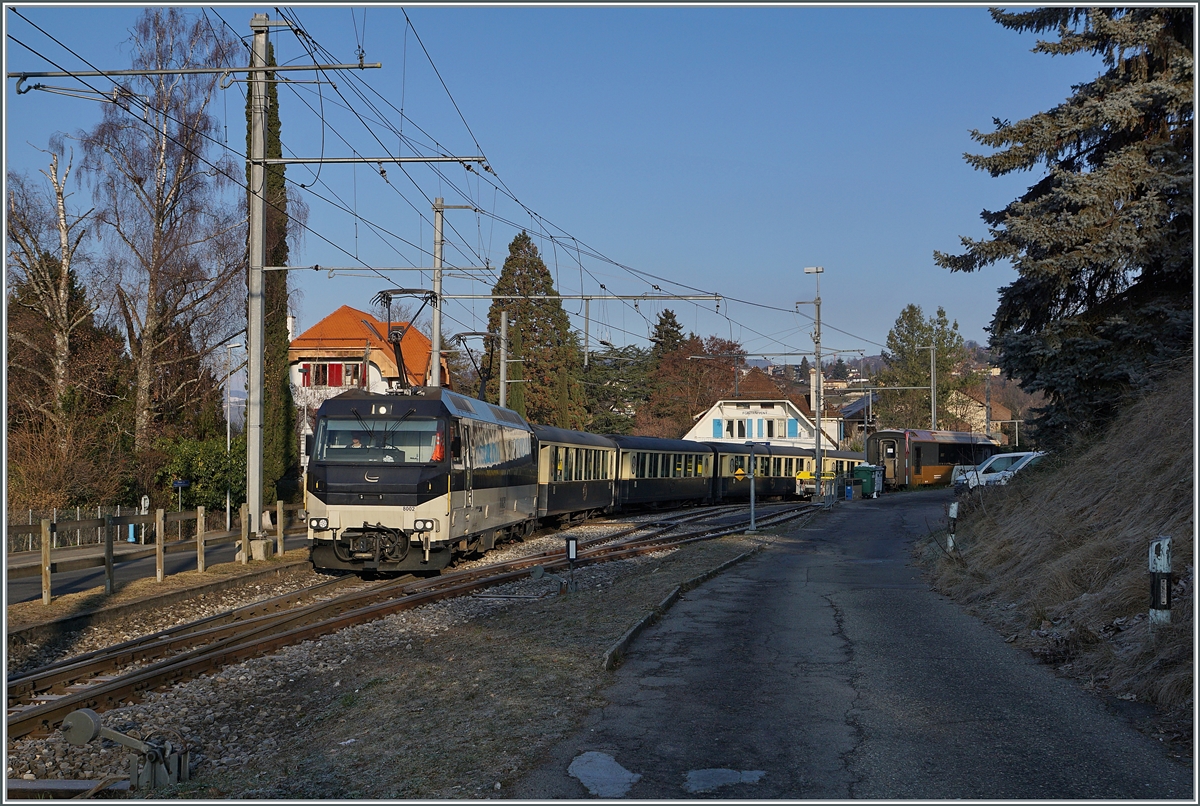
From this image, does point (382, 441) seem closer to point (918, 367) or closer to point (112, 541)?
point (112, 541)

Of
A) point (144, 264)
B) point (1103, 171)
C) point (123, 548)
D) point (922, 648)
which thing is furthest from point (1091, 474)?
point (144, 264)

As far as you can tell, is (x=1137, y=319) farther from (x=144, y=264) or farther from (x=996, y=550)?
(x=144, y=264)

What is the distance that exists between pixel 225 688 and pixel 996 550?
419 inches

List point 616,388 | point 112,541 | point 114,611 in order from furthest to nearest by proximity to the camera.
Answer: point 616,388, point 112,541, point 114,611

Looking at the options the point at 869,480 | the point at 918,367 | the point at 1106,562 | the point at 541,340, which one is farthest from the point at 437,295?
the point at 918,367

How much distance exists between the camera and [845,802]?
5.55 meters

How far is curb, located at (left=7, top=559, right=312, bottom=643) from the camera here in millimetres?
12070

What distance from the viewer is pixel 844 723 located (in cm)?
725

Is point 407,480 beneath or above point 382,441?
beneath

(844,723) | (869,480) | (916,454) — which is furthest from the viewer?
(916,454)

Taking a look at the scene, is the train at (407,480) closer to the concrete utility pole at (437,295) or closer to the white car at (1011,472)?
the concrete utility pole at (437,295)

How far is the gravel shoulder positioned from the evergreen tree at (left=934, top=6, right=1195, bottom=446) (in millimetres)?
8841

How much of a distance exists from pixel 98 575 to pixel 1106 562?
1567 centimetres

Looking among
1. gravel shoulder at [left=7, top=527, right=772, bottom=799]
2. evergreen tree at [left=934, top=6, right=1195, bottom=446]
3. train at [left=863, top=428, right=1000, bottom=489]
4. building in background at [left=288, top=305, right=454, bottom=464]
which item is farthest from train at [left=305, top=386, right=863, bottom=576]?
train at [left=863, top=428, right=1000, bottom=489]
